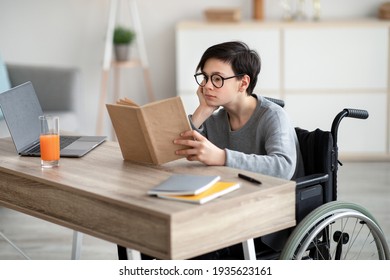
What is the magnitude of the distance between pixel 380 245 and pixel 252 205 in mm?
771

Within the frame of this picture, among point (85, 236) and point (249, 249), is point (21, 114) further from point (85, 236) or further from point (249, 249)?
point (85, 236)

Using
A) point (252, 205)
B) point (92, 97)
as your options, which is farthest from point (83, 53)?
point (252, 205)

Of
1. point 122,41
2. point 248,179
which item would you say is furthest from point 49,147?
point 122,41

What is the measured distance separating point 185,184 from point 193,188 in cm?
7

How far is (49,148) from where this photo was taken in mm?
2764

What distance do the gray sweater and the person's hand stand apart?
0.11 ft

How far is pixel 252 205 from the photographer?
236cm

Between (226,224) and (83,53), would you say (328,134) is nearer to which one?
(226,224)

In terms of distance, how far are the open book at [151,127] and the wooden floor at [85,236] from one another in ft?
4.41

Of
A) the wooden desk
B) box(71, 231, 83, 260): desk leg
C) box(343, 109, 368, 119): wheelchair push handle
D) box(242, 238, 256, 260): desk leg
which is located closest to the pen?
the wooden desk

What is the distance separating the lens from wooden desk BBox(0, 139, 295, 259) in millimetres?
2207

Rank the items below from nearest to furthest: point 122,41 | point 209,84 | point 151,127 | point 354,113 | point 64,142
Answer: point 151,127, point 209,84, point 354,113, point 64,142, point 122,41

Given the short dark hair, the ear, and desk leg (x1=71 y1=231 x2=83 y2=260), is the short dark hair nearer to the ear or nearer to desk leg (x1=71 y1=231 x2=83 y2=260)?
the ear

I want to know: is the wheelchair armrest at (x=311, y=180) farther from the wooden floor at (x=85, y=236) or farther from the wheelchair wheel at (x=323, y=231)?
the wooden floor at (x=85, y=236)
